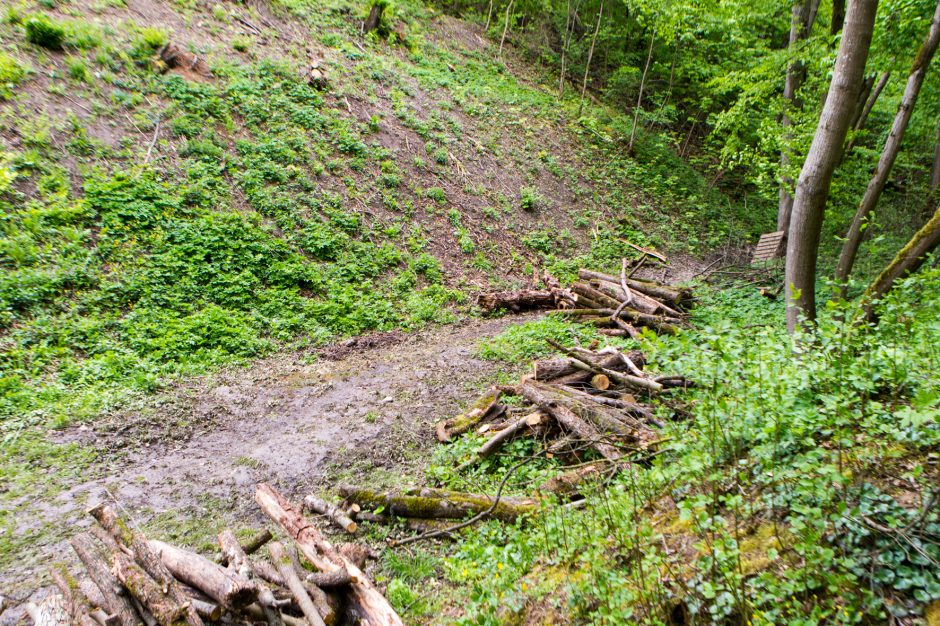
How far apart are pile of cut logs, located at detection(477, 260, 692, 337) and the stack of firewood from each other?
7.89 ft

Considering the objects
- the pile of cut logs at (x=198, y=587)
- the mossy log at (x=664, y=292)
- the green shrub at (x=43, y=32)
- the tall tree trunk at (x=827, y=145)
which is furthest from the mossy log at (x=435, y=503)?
the green shrub at (x=43, y=32)

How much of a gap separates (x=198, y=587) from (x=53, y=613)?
770 millimetres

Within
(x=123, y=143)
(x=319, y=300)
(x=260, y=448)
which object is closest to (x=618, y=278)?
(x=319, y=300)

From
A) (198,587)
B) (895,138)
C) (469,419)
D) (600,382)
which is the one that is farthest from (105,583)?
(895,138)

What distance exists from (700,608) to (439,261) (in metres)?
11.3

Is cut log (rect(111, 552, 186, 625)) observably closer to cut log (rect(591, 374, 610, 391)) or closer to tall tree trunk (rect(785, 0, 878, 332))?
cut log (rect(591, 374, 610, 391))

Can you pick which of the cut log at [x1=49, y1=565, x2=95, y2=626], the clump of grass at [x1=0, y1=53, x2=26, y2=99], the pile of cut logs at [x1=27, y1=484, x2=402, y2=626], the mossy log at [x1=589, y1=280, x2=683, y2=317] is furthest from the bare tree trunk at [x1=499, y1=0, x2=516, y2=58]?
the cut log at [x1=49, y1=565, x2=95, y2=626]

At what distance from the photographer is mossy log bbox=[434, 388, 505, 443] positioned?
6.51 metres

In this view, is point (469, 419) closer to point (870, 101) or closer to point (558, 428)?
point (558, 428)

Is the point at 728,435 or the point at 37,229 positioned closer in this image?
the point at 728,435

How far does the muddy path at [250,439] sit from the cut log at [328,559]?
2.60 feet

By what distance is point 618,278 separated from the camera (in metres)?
12.4

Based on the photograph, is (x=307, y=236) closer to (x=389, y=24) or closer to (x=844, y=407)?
(x=844, y=407)

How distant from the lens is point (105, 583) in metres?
3.09
